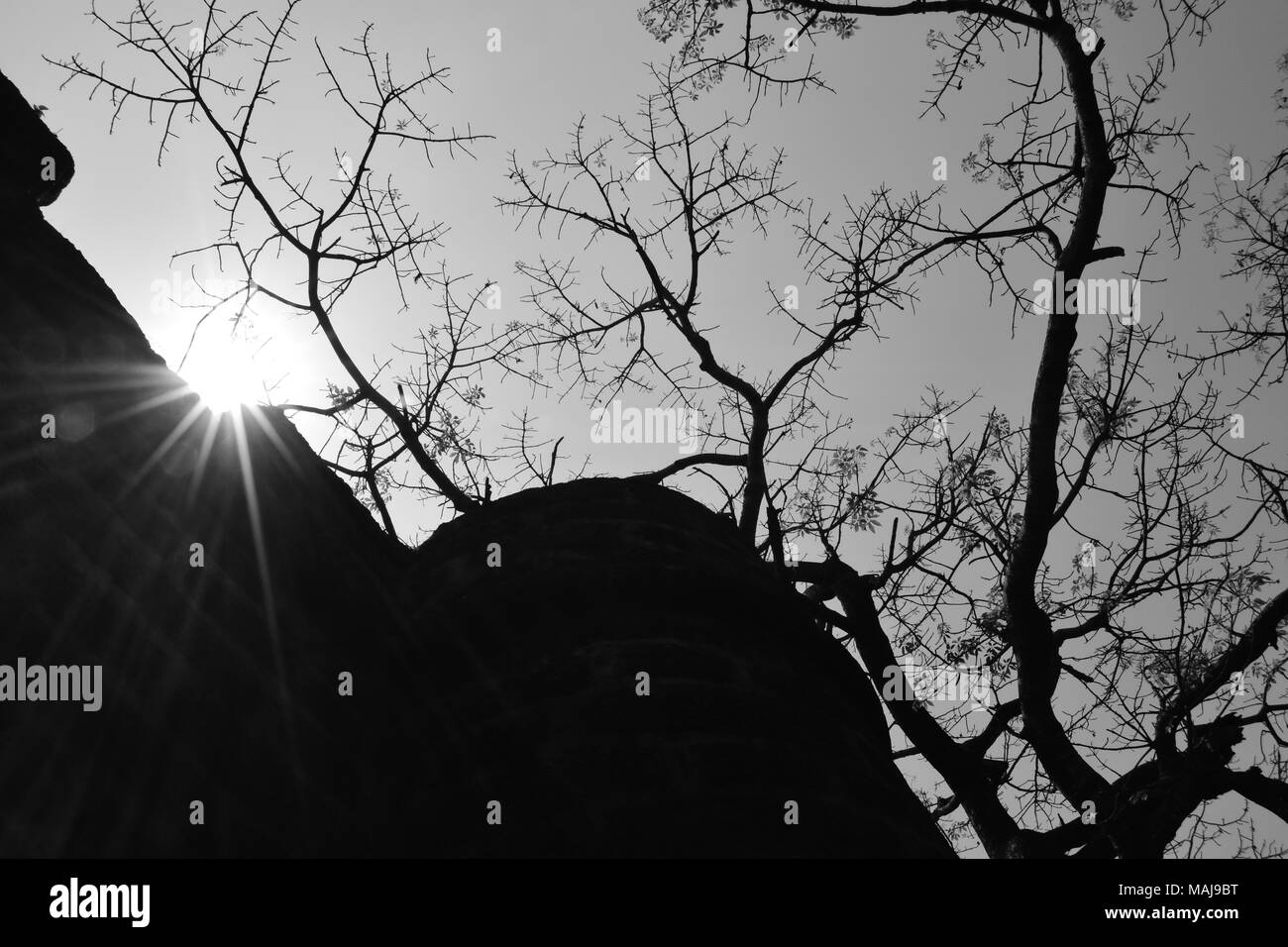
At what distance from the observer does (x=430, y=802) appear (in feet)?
9.90

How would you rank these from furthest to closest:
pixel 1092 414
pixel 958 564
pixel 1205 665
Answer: pixel 958 564
pixel 1092 414
pixel 1205 665

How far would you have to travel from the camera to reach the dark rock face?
2.21m

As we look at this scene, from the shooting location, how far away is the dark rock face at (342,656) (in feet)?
7.25

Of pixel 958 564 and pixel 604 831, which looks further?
pixel 958 564

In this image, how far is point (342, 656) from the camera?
3.21m

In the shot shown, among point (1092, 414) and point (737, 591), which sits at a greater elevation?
point (1092, 414)

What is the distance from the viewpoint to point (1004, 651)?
24.8ft
